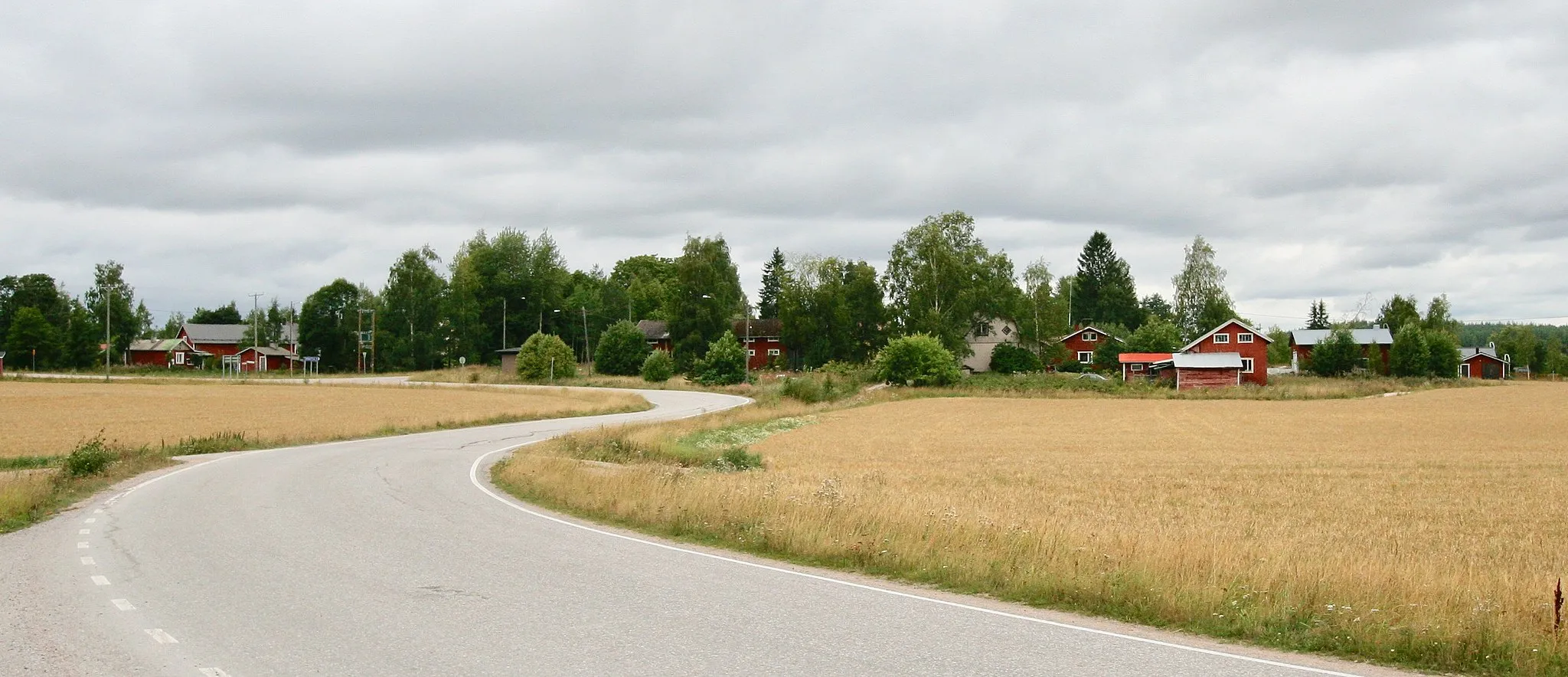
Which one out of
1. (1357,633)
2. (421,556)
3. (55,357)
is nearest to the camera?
(1357,633)

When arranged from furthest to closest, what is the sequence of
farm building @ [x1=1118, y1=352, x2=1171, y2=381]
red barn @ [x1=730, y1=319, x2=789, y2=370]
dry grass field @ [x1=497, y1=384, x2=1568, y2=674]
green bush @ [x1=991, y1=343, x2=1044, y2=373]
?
red barn @ [x1=730, y1=319, x2=789, y2=370]
farm building @ [x1=1118, y1=352, x2=1171, y2=381]
green bush @ [x1=991, y1=343, x2=1044, y2=373]
dry grass field @ [x1=497, y1=384, x2=1568, y2=674]

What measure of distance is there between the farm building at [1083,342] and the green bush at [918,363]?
34.8m

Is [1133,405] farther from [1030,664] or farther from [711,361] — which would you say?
[1030,664]

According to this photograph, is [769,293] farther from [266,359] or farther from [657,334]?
[266,359]

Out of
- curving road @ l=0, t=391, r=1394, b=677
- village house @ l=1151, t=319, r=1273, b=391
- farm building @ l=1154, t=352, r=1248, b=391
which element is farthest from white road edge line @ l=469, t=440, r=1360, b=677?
farm building @ l=1154, t=352, r=1248, b=391

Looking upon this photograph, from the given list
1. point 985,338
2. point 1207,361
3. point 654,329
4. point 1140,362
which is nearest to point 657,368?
point 985,338

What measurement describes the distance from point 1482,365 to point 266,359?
154 meters

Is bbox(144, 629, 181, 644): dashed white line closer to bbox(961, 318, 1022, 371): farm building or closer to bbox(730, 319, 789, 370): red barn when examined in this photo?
bbox(961, 318, 1022, 371): farm building

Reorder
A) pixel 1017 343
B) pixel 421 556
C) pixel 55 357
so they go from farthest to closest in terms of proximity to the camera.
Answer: pixel 55 357, pixel 1017 343, pixel 421 556

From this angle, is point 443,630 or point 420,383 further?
point 420,383

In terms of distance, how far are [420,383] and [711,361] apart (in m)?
25.9

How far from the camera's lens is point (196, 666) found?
25.4 ft

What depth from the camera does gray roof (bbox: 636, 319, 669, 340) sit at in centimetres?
13156

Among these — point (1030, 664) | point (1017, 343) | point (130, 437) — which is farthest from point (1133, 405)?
point (1030, 664)
